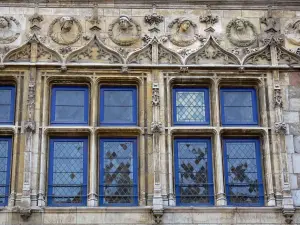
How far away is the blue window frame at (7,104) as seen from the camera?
1290 cm

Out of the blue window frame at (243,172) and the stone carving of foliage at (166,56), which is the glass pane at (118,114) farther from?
the blue window frame at (243,172)

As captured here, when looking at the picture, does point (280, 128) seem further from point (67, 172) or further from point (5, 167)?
point (5, 167)

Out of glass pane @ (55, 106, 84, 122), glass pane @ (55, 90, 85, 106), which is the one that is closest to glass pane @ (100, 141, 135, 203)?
glass pane @ (55, 106, 84, 122)

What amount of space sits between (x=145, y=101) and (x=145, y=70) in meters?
0.63

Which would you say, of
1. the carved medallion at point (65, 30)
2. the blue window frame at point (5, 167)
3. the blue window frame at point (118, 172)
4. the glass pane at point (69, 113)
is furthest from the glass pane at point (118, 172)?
the carved medallion at point (65, 30)

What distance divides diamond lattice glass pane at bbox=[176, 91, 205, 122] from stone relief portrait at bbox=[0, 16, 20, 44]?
3.31m

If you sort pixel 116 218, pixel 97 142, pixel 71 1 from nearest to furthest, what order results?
pixel 116 218 → pixel 97 142 → pixel 71 1

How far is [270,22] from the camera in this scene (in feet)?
45.1

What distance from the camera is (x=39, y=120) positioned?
12.7 meters

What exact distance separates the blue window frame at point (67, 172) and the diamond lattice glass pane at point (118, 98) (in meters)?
0.90

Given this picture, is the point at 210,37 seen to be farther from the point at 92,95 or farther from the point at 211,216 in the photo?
the point at 211,216

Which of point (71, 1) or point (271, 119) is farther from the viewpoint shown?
point (71, 1)

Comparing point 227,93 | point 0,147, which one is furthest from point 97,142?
point 227,93

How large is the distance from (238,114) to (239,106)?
169 millimetres
